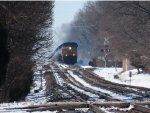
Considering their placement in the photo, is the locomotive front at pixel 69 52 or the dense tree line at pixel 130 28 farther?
the locomotive front at pixel 69 52

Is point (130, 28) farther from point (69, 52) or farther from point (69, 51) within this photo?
point (69, 52)

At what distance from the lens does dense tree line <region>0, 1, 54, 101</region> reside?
27.2m

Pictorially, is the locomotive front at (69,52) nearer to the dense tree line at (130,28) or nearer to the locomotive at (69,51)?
the locomotive at (69,51)

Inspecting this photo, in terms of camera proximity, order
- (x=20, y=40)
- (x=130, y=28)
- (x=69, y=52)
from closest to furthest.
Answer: (x=20, y=40), (x=130, y=28), (x=69, y=52)

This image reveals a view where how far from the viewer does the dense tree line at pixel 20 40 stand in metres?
27.2

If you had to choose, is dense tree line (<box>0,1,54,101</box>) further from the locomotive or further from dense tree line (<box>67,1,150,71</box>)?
the locomotive

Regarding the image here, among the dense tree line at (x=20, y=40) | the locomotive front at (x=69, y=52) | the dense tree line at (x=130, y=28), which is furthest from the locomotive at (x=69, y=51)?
the dense tree line at (x=20, y=40)

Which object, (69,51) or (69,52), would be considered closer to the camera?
(69,51)

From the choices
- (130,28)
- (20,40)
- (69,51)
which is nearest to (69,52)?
(69,51)

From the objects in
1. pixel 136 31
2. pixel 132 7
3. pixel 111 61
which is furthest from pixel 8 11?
pixel 111 61

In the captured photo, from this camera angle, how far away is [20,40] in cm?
2972

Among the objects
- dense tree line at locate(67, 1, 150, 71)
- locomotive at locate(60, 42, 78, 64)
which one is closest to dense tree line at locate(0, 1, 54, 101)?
dense tree line at locate(67, 1, 150, 71)

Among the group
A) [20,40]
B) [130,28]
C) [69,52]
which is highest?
[130,28]

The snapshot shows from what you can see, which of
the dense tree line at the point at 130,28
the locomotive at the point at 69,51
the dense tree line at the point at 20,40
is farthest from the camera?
the locomotive at the point at 69,51
